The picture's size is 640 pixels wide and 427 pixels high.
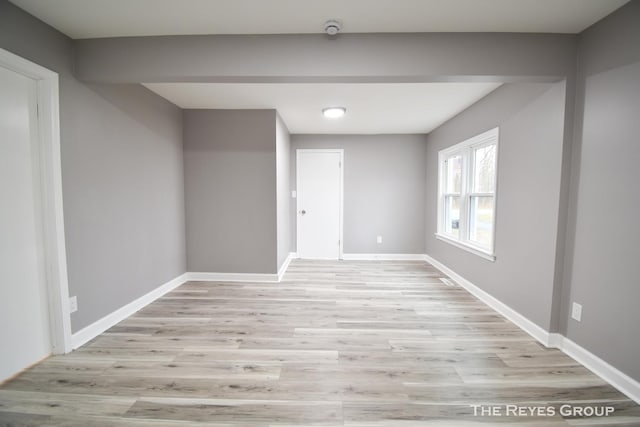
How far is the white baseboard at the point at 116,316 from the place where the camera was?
6.68ft

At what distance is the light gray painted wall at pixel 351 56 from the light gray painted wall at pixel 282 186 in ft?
5.25

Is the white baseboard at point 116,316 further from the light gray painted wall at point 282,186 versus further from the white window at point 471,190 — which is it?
the white window at point 471,190

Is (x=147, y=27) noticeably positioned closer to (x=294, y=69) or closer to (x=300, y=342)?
(x=294, y=69)

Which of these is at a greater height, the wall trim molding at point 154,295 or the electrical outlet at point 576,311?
the electrical outlet at point 576,311

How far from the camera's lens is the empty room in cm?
153

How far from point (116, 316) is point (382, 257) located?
394cm

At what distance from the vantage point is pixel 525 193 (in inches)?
91.2

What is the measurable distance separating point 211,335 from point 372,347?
1.38 m

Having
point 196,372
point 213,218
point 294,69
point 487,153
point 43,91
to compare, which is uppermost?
point 294,69

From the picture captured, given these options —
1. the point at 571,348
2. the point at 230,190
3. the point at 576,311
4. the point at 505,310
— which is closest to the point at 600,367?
the point at 571,348

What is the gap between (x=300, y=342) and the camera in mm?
2092

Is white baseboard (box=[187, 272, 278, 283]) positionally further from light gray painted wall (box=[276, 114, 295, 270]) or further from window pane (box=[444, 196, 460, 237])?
window pane (box=[444, 196, 460, 237])

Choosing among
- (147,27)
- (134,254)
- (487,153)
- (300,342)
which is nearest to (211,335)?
(300,342)

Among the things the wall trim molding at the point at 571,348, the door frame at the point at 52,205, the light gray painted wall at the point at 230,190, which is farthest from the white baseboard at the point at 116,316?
the wall trim molding at the point at 571,348
